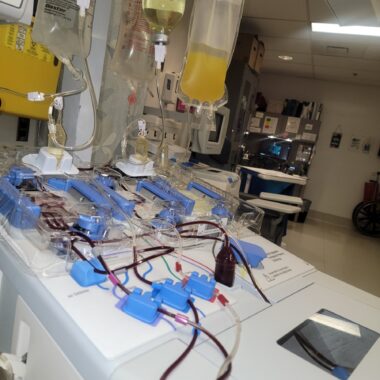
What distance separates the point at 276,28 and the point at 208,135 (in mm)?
2049

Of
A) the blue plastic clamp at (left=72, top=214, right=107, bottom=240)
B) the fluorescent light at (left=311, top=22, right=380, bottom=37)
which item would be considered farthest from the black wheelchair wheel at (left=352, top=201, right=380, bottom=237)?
the blue plastic clamp at (left=72, top=214, right=107, bottom=240)

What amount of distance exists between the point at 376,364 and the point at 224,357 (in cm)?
31

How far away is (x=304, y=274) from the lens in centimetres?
95

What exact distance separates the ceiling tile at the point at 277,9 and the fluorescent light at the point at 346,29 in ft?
0.73

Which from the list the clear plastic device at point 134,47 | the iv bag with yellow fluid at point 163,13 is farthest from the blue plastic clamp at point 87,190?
the clear plastic device at point 134,47

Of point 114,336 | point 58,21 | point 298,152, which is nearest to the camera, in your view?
point 114,336

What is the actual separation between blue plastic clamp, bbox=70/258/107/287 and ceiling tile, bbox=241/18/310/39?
3.33 metres

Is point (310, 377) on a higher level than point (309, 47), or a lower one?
lower

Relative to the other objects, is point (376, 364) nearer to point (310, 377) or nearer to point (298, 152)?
point (310, 377)

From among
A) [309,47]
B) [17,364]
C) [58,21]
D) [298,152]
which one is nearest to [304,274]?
[17,364]

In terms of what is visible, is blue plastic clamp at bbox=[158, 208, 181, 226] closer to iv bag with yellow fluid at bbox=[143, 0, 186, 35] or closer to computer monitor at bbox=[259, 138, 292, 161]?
iv bag with yellow fluid at bbox=[143, 0, 186, 35]

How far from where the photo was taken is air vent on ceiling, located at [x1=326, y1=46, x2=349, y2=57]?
3717 millimetres

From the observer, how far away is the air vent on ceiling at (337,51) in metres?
3.72

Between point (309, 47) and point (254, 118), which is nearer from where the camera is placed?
point (309, 47)
